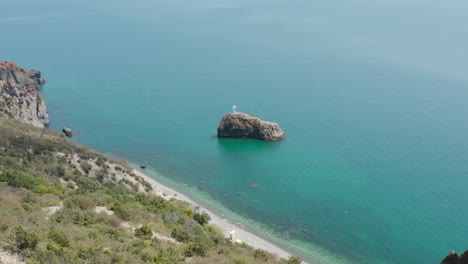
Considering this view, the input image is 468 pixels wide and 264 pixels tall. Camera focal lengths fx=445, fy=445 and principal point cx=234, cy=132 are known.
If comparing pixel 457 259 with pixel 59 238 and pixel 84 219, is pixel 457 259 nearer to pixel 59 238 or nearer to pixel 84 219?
pixel 59 238

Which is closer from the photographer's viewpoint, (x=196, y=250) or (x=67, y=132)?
(x=196, y=250)

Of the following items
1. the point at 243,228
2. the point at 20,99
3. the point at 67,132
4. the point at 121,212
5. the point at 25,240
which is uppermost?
the point at 25,240

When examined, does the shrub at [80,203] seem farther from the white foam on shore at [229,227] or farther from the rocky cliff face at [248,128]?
the rocky cliff face at [248,128]

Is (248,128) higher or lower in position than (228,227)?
higher

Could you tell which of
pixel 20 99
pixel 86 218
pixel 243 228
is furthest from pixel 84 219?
pixel 20 99

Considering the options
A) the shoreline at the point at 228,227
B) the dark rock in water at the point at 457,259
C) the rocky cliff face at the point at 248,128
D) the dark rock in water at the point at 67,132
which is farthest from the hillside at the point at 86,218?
the rocky cliff face at the point at 248,128

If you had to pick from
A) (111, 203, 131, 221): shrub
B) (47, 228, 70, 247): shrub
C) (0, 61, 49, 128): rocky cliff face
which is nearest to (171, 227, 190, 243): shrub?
(111, 203, 131, 221): shrub

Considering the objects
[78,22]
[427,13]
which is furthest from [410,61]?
[78,22]

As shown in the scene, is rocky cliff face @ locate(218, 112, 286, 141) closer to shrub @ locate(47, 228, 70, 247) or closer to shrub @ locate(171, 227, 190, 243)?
shrub @ locate(171, 227, 190, 243)

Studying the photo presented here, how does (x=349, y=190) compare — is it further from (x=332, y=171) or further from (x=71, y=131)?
(x=71, y=131)
